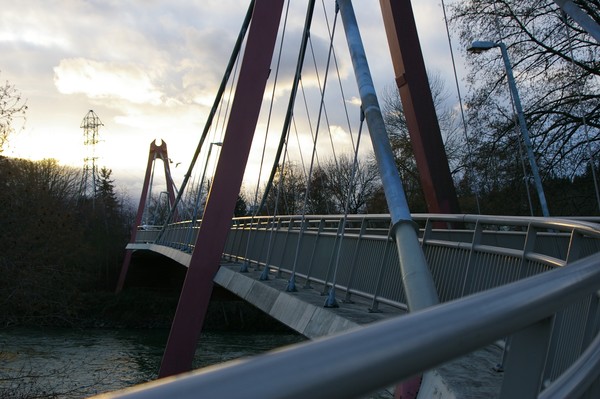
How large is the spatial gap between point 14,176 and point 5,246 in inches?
97.3

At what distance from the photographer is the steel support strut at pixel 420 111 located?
379 inches

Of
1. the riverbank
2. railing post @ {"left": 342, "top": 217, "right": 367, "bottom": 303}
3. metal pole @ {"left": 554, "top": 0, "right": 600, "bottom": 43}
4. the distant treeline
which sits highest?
metal pole @ {"left": 554, "top": 0, "right": 600, "bottom": 43}

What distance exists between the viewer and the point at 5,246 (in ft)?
47.9

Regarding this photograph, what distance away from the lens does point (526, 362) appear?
1295 mm

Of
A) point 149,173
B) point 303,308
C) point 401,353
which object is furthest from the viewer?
point 149,173

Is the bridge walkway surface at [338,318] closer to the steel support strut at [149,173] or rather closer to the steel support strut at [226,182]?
the steel support strut at [226,182]

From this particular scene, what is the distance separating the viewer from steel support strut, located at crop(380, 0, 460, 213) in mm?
9625

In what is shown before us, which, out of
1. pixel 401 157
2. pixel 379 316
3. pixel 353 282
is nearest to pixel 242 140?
pixel 353 282

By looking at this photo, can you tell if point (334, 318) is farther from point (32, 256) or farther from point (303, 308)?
point (32, 256)

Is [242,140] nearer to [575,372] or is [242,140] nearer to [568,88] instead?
[568,88]

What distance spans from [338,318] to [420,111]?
11.6ft

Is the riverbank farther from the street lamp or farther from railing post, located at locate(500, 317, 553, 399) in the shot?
railing post, located at locate(500, 317, 553, 399)

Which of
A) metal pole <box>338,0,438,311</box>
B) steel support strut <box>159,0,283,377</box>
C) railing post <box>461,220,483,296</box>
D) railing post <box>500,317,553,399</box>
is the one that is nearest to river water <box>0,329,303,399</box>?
steel support strut <box>159,0,283,377</box>

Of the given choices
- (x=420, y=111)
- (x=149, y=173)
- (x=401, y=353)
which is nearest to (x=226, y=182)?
(x=420, y=111)
